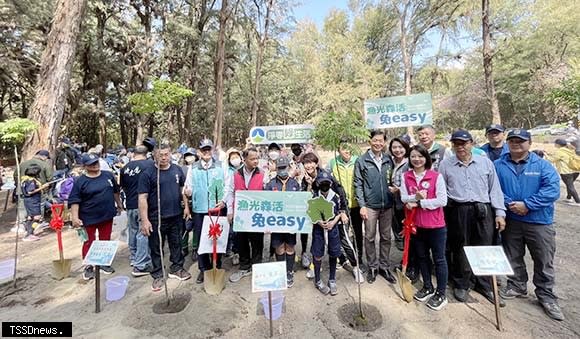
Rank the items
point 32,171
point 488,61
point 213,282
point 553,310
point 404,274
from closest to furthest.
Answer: point 553,310 → point 404,274 → point 213,282 → point 32,171 → point 488,61

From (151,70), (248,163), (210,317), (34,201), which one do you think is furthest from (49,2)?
(210,317)

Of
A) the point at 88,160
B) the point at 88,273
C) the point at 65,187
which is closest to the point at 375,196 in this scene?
the point at 88,160

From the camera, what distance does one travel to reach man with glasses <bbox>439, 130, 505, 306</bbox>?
10.2ft

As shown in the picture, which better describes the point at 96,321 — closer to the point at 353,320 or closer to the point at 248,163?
the point at 248,163

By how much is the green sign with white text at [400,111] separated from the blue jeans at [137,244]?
4.27 m

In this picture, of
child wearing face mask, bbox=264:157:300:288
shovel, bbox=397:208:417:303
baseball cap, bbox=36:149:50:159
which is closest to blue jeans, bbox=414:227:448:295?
shovel, bbox=397:208:417:303

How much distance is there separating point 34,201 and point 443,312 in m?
7.81

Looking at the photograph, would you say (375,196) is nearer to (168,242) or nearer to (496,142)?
(496,142)

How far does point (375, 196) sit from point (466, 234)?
3.60 feet

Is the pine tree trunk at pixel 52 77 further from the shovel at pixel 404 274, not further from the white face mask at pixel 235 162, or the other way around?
the shovel at pixel 404 274

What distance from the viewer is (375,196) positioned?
3.59 meters

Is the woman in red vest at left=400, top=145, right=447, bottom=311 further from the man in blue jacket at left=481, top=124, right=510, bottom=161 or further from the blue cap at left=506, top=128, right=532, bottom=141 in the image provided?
the man in blue jacket at left=481, top=124, right=510, bottom=161

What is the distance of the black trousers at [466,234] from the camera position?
3.12 m

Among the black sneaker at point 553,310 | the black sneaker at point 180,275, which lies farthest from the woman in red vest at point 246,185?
the black sneaker at point 553,310
